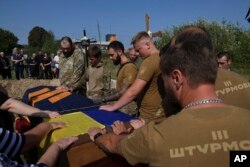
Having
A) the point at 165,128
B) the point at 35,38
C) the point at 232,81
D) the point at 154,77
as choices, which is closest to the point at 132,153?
the point at 165,128

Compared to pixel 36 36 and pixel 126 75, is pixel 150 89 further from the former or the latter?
pixel 36 36

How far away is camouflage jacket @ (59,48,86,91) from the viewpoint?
5828mm

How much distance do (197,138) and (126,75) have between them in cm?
330

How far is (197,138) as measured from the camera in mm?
1515

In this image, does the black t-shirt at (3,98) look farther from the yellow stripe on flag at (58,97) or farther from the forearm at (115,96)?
the forearm at (115,96)

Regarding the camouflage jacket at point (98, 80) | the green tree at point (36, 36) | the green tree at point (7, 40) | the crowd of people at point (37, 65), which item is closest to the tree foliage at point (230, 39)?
the crowd of people at point (37, 65)

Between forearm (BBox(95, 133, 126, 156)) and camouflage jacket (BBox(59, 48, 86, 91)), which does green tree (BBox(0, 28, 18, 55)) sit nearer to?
camouflage jacket (BBox(59, 48, 86, 91))

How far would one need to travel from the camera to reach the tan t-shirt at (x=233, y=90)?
2574 mm

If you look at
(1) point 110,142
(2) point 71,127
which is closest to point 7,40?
(2) point 71,127


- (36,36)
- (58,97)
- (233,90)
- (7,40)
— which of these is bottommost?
(58,97)

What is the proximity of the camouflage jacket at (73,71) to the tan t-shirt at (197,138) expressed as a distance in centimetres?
432

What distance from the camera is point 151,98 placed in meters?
3.79

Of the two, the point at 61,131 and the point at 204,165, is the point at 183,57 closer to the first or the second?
the point at 204,165

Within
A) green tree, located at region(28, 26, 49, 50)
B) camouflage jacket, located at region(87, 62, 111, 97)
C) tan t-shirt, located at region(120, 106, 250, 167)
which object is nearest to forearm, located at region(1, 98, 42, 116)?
tan t-shirt, located at region(120, 106, 250, 167)
